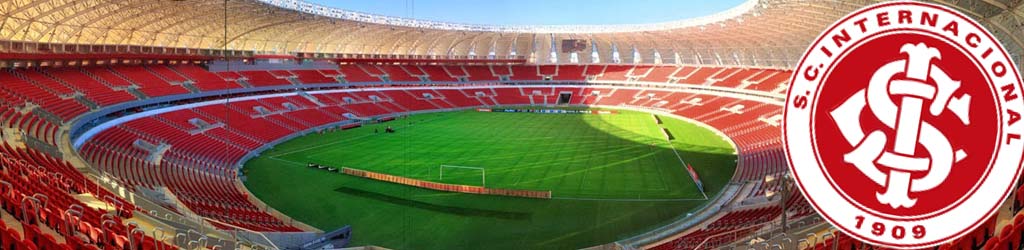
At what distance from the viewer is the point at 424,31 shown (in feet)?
221

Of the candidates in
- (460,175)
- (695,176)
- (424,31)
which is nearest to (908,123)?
(695,176)

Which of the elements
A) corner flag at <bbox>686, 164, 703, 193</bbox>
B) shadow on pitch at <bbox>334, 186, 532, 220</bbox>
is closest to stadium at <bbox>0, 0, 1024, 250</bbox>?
shadow on pitch at <bbox>334, 186, 532, 220</bbox>

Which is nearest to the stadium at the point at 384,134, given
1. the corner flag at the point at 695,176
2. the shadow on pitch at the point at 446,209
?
the shadow on pitch at the point at 446,209

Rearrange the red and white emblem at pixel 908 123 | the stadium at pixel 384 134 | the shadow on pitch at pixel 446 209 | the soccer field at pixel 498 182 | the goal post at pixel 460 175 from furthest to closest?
the goal post at pixel 460 175 → the shadow on pitch at pixel 446 209 → the soccer field at pixel 498 182 → the stadium at pixel 384 134 → the red and white emblem at pixel 908 123

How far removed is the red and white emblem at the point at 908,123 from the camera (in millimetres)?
2102

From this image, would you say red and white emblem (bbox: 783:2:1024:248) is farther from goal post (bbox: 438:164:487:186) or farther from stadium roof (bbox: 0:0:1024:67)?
goal post (bbox: 438:164:487:186)

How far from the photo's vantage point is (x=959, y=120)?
214cm

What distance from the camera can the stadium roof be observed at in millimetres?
34844

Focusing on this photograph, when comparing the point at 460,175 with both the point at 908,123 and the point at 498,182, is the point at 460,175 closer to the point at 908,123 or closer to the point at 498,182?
the point at 498,182

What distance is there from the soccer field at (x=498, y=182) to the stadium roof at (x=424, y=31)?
364 inches

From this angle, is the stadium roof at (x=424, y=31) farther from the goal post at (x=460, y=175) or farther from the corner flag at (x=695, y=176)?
the goal post at (x=460, y=175)

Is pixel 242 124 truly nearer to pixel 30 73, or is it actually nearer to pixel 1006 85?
pixel 30 73

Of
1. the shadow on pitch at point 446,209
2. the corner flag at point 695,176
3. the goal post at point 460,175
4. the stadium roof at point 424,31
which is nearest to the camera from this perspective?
the shadow on pitch at point 446,209

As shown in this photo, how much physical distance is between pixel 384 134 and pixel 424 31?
25.4 m
